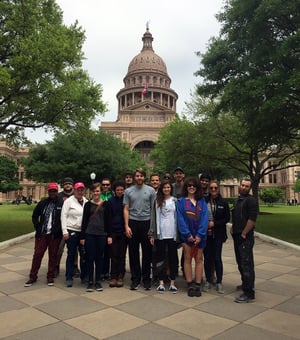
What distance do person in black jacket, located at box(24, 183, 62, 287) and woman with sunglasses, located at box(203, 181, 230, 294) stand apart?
2.90 m

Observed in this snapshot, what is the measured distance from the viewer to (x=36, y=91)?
1357 centimetres

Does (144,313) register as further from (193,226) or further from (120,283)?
(193,226)

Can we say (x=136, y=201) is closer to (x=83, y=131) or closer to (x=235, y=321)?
(x=235, y=321)

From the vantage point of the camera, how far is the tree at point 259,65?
1203cm

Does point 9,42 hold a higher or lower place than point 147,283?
higher

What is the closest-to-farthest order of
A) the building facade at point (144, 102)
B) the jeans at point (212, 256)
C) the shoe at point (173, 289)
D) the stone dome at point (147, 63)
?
the shoe at point (173, 289), the jeans at point (212, 256), the building facade at point (144, 102), the stone dome at point (147, 63)

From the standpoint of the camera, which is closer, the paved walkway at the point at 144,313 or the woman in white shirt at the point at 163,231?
the paved walkway at the point at 144,313

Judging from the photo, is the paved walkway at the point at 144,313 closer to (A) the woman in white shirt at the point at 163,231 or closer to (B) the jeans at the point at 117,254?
(B) the jeans at the point at 117,254

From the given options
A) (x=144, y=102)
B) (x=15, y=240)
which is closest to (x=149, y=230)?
(x=15, y=240)

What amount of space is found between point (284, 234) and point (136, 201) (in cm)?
952

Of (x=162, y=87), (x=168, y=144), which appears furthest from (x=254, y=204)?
(x=162, y=87)

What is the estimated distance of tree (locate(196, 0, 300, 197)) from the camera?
474 inches

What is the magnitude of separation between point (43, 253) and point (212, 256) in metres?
3.26

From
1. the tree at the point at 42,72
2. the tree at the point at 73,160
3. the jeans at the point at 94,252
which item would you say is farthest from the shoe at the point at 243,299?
the tree at the point at 73,160
